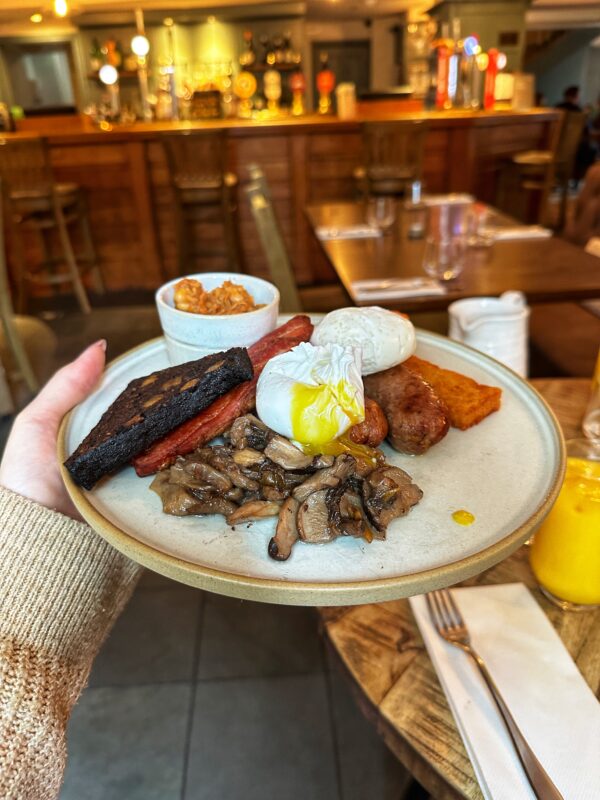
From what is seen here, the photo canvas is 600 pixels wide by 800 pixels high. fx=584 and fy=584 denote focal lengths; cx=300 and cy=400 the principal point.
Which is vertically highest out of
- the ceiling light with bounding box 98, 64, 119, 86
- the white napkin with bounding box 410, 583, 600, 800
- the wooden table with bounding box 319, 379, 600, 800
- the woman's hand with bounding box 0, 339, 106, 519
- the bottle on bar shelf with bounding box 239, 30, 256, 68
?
the bottle on bar shelf with bounding box 239, 30, 256, 68

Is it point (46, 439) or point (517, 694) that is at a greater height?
point (46, 439)

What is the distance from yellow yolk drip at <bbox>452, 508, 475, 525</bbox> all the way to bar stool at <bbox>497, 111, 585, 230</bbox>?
606cm

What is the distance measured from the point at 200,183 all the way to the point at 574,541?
4785mm

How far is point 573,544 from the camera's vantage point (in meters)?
0.97

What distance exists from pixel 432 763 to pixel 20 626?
2.00 feet

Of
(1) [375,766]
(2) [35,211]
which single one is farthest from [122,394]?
(2) [35,211]

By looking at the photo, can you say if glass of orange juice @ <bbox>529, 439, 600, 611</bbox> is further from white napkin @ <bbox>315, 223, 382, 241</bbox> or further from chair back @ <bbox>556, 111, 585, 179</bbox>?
chair back @ <bbox>556, 111, 585, 179</bbox>

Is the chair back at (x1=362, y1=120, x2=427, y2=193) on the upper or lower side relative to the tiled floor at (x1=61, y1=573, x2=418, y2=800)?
upper

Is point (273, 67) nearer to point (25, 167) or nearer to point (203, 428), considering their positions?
point (25, 167)

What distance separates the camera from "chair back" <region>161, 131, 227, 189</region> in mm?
4855

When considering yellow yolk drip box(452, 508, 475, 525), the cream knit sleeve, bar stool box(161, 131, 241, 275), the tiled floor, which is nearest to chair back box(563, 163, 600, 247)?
bar stool box(161, 131, 241, 275)

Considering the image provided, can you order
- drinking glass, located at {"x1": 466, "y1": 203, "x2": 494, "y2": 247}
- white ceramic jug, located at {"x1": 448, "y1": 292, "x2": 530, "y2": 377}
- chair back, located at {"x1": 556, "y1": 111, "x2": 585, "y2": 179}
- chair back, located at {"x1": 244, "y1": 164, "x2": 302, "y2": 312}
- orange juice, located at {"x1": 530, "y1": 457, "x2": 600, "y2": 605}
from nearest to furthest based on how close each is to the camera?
orange juice, located at {"x1": 530, "y1": 457, "x2": 600, "y2": 605} < white ceramic jug, located at {"x1": 448, "y1": 292, "x2": 530, "y2": 377} < chair back, located at {"x1": 244, "y1": 164, "x2": 302, "y2": 312} < drinking glass, located at {"x1": 466, "y1": 203, "x2": 494, "y2": 247} < chair back, located at {"x1": 556, "y1": 111, "x2": 585, "y2": 179}

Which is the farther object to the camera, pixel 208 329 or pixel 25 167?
pixel 25 167

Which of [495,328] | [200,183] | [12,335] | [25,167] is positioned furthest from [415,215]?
[25,167]
